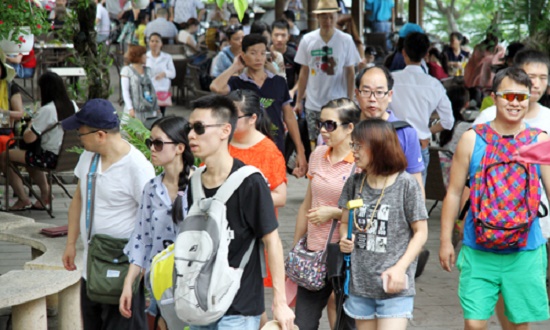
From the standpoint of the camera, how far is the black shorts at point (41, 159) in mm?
11008

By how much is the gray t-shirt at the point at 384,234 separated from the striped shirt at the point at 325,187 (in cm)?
48

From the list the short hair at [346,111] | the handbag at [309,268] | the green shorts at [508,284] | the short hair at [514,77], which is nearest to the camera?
the green shorts at [508,284]

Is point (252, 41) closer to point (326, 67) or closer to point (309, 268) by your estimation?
point (326, 67)

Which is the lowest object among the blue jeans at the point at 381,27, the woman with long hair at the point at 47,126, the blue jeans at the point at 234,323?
the blue jeans at the point at 381,27

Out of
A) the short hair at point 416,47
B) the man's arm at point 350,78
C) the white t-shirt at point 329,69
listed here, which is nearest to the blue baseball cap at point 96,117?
the short hair at point 416,47

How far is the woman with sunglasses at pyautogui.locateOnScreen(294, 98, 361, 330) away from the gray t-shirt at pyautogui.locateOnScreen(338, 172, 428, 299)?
43cm

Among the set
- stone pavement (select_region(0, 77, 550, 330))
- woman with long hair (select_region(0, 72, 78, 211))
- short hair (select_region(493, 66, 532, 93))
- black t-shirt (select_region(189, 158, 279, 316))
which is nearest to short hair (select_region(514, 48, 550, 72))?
short hair (select_region(493, 66, 532, 93))

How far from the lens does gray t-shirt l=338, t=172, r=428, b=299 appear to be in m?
5.17

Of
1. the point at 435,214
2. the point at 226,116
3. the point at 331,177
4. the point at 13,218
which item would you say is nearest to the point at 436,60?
the point at 435,214

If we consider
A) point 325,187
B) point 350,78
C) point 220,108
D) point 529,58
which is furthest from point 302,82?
point 220,108

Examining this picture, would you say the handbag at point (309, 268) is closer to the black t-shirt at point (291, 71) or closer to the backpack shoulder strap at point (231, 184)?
the backpack shoulder strap at point (231, 184)

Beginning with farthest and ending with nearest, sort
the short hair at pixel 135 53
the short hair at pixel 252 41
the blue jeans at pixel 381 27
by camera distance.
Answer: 1. the blue jeans at pixel 381 27
2. the short hair at pixel 135 53
3. the short hair at pixel 252 41

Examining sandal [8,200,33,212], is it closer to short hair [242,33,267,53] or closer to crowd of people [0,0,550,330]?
short hair [242,33,267,53]

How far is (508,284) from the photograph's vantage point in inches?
214
